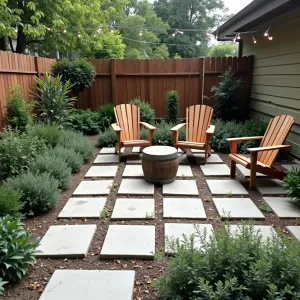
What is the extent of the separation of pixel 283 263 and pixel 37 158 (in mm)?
3028

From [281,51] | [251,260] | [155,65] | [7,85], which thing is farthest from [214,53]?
[251,260]

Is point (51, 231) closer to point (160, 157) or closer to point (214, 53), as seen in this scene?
point (160, 157)

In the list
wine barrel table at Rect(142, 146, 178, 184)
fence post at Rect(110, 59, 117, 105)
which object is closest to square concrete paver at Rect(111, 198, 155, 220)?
wine barrel table at Rect(142, 146, 178, 184)

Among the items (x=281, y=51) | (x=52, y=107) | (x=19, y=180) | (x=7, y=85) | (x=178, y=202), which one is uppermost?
(x=281, y=51)

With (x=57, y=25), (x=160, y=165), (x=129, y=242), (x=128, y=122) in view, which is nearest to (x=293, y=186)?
(x=160, y=165)

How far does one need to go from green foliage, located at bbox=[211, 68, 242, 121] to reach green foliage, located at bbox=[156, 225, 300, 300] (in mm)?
4900

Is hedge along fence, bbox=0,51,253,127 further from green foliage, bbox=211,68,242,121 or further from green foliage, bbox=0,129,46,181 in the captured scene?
green foliage, bbox=0,129,46,181

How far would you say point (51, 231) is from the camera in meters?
2.53

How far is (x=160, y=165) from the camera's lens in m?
3.51

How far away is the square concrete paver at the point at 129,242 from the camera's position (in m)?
2.16

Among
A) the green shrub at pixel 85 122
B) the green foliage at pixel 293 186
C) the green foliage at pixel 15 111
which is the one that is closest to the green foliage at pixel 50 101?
the green shrub at pixel 85 122

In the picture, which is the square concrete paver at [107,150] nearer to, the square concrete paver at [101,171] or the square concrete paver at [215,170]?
the square concrete paver at [101,171]

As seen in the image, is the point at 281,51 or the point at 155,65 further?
the point at 155,65

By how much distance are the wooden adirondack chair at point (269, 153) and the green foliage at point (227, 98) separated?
244cm
